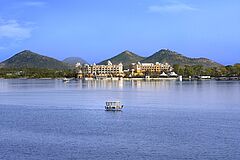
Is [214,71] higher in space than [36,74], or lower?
higher

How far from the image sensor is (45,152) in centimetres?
1700

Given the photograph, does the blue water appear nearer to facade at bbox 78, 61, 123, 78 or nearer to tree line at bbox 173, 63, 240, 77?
tree line at bbox 173, 63, 240, 77

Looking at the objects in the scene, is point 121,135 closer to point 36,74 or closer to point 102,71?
point 102,71

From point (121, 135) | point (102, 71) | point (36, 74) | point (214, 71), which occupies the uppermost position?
point (102, 71)

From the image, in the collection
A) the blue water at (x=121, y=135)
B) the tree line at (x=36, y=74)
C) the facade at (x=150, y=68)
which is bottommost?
the blue water at (x=121, y=135)

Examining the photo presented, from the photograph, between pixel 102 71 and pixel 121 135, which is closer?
pixel 121 135

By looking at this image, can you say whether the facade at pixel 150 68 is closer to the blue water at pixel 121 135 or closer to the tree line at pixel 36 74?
the tree line at pixel 36 74

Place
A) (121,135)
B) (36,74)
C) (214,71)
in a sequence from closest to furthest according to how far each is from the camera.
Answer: (121,135), (214,71), (36,74)

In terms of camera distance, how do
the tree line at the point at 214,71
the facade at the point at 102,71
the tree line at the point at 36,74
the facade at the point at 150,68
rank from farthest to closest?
the tree line at the point at 36,74 < the facade at the point at 150,68 < the facade at the point at 102,71 < the tree line at the point at 214,71

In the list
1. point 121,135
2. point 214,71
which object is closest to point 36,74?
point 214,71

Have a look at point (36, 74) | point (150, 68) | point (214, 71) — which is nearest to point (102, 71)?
point (150, 68)

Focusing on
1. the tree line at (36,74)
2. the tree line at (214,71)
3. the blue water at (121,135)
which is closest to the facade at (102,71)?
the tree line at (36,74)

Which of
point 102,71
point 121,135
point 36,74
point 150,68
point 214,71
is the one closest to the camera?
point 121,135

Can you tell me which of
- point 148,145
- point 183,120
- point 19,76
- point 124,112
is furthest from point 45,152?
point 19,76
